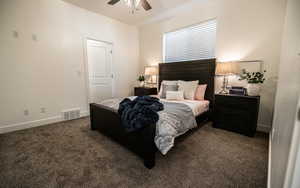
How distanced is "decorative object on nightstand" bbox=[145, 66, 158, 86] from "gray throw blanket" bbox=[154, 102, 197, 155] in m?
2.28

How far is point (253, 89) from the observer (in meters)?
2.41

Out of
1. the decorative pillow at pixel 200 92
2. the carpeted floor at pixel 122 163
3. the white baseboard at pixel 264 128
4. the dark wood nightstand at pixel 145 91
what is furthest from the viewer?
the dark wood nightstand at pixel 145 91

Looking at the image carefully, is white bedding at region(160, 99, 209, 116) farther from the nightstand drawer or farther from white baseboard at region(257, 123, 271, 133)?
white baseboard at region(257, 123, 271, 133)

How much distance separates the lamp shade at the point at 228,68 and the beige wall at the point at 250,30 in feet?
1.19

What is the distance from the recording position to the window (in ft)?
10.7

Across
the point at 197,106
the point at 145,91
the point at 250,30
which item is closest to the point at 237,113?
the point at 197,106

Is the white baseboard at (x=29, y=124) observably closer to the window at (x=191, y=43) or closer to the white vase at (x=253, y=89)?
the window at (x=191, y=43)

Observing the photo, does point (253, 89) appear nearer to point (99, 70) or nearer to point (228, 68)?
point (228, 68)

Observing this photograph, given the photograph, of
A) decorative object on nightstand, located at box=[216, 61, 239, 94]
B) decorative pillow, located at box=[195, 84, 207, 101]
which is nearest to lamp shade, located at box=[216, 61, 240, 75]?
decorative object on nightstand, located at box=[216, 61, 239, 94]

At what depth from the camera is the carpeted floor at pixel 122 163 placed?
1.38 m

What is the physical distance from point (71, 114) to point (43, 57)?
1509 millimetres

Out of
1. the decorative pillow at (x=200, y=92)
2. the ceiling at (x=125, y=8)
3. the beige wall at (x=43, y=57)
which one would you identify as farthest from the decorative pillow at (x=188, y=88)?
the beige wall at (x=43, y=57)

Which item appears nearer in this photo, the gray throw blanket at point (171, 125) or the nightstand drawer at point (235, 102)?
the gray throw blanket at point (171, 125)

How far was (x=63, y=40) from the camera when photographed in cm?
323
